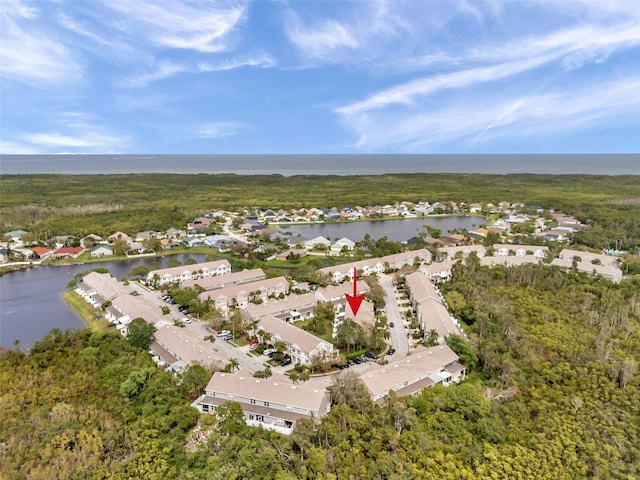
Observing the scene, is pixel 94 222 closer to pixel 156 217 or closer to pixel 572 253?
pixel 156 217

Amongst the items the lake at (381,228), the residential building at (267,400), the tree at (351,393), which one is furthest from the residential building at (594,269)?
the residential building at (267,400)

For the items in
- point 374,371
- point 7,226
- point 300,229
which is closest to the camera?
point 374,371

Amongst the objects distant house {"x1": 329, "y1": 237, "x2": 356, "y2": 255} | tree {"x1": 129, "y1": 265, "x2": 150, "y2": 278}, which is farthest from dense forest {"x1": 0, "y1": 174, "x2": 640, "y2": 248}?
distant house {"x1": 329, "y1": 237, "x2": 356, "y2": 255}

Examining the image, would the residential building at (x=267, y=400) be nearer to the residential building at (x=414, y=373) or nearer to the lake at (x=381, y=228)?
the residential building at (x=414, y=373)

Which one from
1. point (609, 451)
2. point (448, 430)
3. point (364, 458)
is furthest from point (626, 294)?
point (364, 458)

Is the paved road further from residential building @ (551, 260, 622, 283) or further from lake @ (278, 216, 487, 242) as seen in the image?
lake @ (278, 216, 487, 242)

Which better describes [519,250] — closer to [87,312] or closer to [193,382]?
[193,382]

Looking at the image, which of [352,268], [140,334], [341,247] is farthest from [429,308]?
[341,247]
